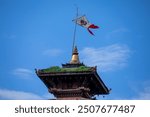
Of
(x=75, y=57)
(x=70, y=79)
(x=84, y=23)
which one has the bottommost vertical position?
(x=70, y=79)

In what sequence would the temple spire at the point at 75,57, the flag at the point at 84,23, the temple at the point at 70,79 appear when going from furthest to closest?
the flag at the point at 84,23 < the temple spire at the point at 75,57 < the temple at the point at 70,79

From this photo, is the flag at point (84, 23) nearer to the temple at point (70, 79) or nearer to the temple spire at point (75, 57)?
the temple spire at point (75, 57)

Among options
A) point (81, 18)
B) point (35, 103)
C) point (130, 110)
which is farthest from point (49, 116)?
point (81, 18)

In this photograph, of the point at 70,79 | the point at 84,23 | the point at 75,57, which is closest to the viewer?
the point at 70,79

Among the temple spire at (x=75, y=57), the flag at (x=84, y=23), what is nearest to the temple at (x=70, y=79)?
the temple spire at (x=75, y=57)

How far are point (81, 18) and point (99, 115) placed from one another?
22752 mm

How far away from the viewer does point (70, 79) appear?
4022cm

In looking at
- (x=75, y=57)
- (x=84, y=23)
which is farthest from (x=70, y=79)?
(x=84, y=23)

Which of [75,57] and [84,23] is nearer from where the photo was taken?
[75,57]

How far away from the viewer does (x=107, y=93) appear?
147 feet

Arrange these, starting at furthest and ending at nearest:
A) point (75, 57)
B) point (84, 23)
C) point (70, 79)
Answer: point (84, 23)
point (75, 57)
point (70, 79)

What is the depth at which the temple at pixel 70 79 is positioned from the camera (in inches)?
1559

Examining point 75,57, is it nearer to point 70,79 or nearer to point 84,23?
point 70,79

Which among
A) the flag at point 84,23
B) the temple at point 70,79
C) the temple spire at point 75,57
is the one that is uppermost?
the flag at point 84,23
